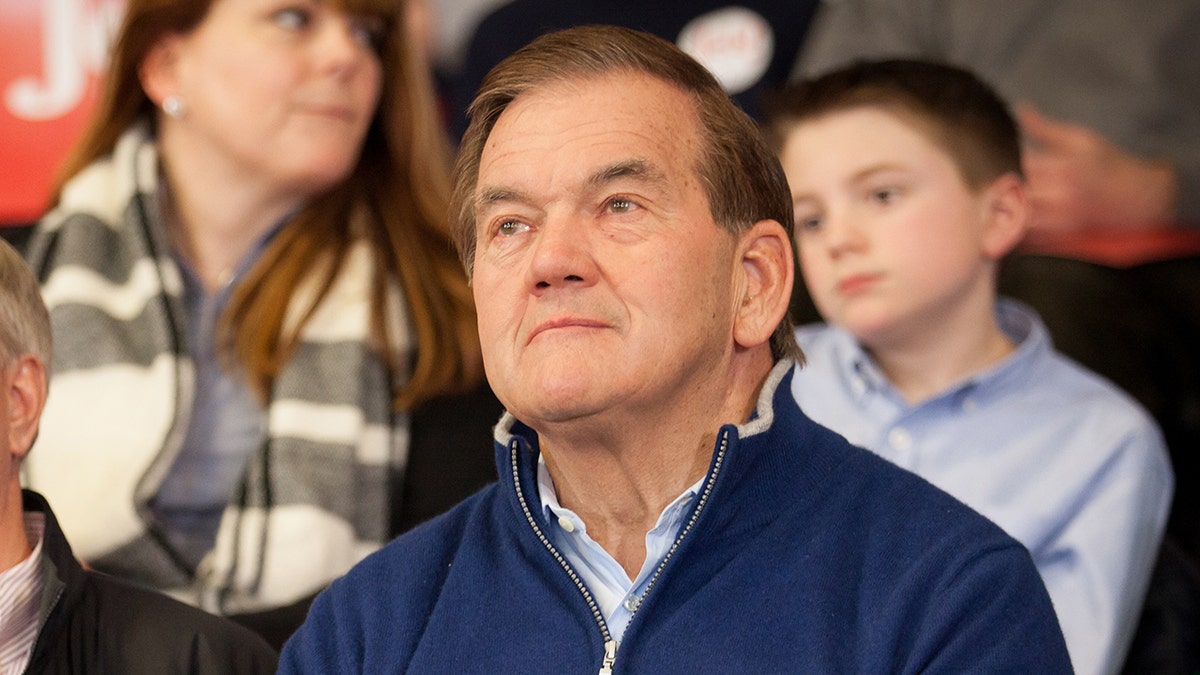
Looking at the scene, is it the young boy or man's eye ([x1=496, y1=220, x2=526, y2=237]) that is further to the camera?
the young boy

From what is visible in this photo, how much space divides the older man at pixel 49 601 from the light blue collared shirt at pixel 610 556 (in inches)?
14.5

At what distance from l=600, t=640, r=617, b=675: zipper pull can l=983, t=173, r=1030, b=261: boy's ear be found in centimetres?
122

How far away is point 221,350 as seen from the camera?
7.77 feet

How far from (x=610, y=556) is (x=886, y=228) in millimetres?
985

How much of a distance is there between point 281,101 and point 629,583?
1354mm

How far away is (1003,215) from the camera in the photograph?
2332 millimetres

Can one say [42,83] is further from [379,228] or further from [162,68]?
[379,228]

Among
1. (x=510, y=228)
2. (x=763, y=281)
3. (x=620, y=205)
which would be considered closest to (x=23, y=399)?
(x=510, y=228)

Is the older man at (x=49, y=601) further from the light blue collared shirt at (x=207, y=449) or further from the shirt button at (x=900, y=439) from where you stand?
the shirt button at (x=900, y=439)

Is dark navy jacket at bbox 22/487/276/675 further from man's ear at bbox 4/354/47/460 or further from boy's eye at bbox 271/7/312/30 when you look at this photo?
boy's eye at bbox 271/7/312/30

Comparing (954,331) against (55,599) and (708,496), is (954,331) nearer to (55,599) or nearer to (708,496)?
(708,496)

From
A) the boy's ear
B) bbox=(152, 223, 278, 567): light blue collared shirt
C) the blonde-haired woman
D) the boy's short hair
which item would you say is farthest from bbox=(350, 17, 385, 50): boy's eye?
the boy's ear

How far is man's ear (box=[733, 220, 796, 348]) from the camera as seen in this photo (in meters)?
1.46

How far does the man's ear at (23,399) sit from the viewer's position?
4.91 feet
